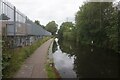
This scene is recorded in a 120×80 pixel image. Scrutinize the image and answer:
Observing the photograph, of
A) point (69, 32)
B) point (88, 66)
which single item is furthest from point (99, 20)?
point (69, 32)

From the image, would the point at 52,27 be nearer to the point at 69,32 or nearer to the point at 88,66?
the point at 69,32

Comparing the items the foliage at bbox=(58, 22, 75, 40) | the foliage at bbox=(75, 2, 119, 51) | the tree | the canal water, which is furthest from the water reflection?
the tree

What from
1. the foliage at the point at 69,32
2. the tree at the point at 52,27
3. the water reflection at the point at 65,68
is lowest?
the water reflection at the point at 65,68

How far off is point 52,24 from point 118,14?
121 m

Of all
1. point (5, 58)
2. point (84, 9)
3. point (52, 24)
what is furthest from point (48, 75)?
point (52, 24)

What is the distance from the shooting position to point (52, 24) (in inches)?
6186

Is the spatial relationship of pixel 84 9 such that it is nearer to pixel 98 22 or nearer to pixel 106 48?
Result: pixel 98 22

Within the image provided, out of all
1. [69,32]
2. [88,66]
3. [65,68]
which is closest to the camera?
[65,68]

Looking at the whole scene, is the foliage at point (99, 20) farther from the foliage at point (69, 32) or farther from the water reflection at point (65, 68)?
the foliage at point (69, 32)

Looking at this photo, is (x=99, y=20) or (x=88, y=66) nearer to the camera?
(x=88, y=66)

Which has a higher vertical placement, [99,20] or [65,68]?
[99,20]

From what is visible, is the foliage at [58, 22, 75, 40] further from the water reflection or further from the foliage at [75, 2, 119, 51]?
the water reflection

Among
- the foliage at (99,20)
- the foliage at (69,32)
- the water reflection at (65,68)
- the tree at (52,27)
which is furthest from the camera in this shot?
the tree at (52,27)

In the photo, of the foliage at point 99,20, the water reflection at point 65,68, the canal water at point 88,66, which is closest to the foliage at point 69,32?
the foliage at point 99,20
